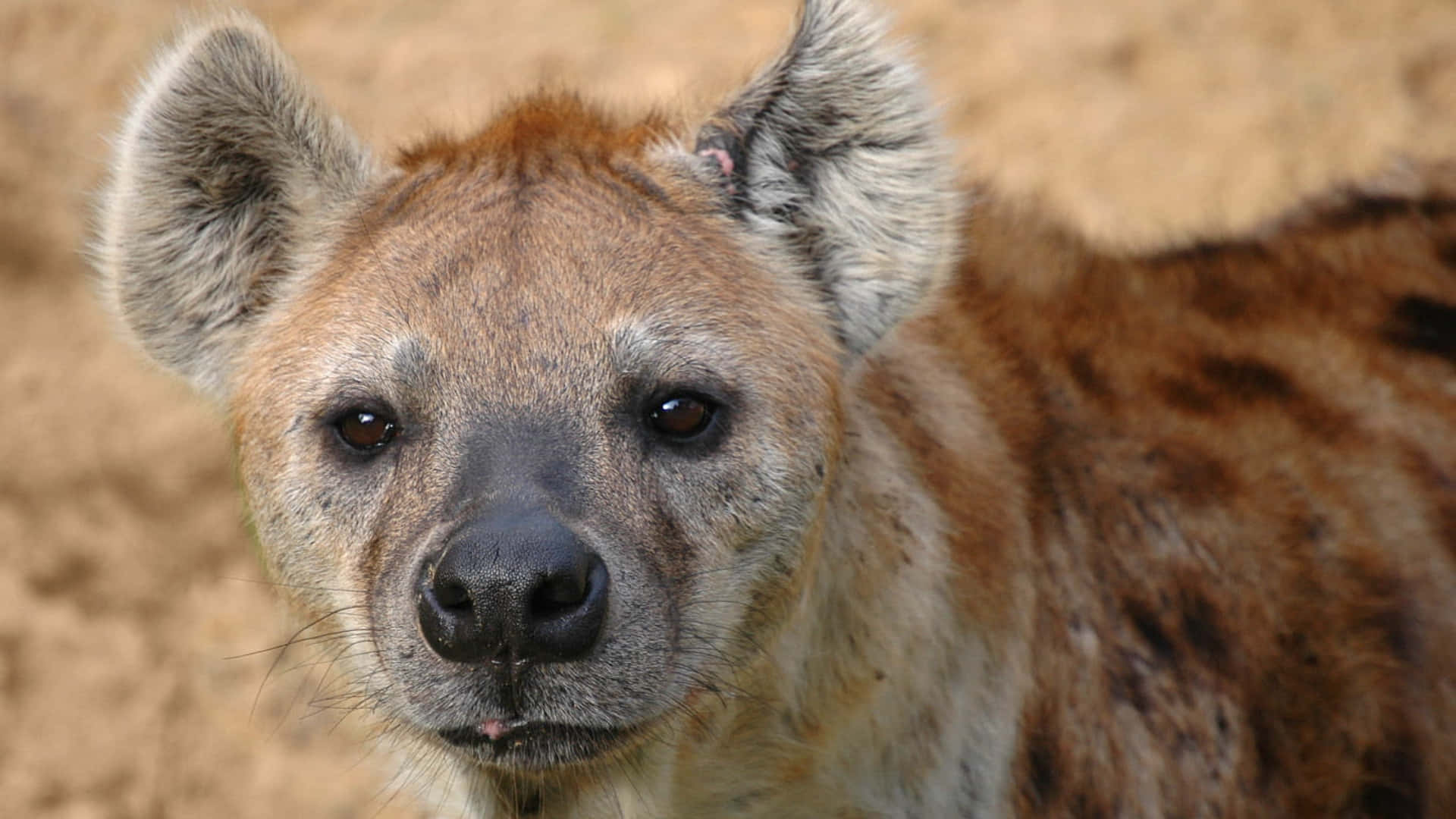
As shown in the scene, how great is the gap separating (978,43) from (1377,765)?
303 centimetres

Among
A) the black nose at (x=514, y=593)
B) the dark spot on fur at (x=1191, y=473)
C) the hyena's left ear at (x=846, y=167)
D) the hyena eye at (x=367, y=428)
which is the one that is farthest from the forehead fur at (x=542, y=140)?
the dark spot on fur at (x=1191, y=473)

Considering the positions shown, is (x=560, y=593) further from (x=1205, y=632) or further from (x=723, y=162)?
(x=1205, y=632)

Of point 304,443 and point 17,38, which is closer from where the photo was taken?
point 304,443

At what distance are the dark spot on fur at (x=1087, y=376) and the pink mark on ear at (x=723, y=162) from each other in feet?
2.36

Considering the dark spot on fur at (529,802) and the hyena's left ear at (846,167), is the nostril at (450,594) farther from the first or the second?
the hyena's left ear at (846,167)

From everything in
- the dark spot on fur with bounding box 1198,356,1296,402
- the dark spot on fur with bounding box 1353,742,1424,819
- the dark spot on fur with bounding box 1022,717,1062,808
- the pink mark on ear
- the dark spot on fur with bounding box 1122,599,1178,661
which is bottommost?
the dark spot on fur with bounding box 1353,742,1424,819

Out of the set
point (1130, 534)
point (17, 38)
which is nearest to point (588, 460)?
point (1130, 534)

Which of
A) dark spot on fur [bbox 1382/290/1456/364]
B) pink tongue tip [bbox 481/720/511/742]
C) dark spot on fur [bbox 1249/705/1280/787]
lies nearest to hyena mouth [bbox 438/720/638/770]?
pink tongue tip [bbox 481/720/511/742]

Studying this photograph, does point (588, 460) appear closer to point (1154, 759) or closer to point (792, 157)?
point (792, 157)

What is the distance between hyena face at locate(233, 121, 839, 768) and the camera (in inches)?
74.6

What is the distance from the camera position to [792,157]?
2.38m

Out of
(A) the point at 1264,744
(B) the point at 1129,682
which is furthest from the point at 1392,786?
(B) the point at 1129,682

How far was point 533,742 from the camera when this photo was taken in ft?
6.44

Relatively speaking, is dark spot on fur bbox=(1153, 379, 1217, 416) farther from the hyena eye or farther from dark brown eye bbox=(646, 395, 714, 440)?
the hyena eye
